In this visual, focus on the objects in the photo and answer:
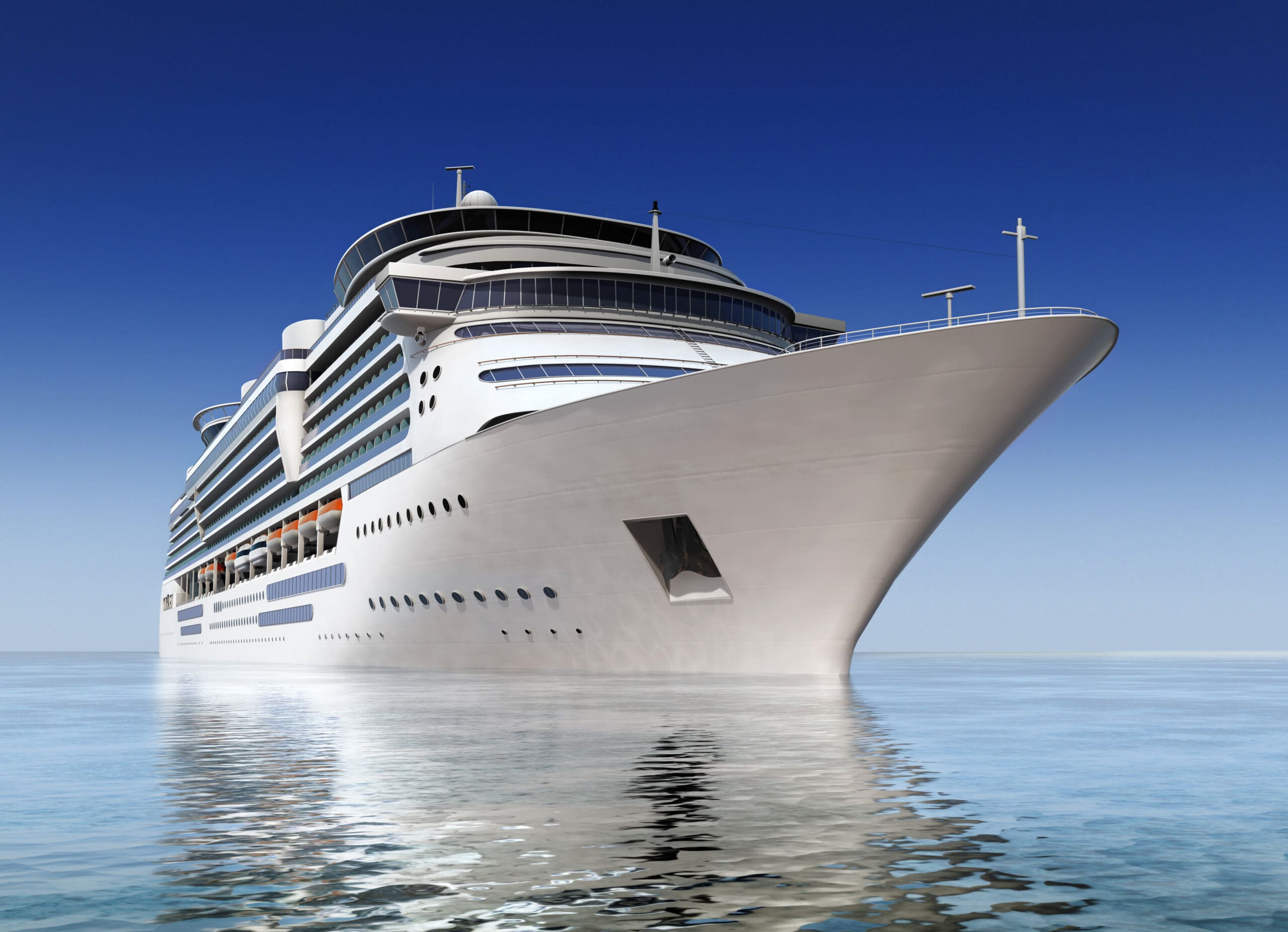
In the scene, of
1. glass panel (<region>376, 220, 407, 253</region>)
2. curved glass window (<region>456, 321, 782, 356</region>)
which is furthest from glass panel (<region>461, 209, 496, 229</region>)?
curved glass window (<region>456, 321, 782, 356</region>)

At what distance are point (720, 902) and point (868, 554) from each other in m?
16.4

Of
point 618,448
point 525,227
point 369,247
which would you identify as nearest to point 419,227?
point 369,247

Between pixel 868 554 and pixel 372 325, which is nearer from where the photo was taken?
pixel 868 554

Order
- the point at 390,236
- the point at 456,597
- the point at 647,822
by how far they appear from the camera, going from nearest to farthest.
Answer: the point at 647,822 < the point at 456,597 < the point at 390,236

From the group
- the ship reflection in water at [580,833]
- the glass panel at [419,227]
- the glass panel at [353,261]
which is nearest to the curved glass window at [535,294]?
the glass panel at [419,227]

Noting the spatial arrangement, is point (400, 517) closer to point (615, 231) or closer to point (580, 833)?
point (615, 231)

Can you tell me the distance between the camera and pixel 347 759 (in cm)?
→ 1023

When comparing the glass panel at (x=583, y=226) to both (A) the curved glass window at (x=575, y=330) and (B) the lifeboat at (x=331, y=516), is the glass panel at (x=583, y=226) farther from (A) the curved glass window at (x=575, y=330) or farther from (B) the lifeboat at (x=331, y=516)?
(B) the lifeboat at (x=331, y=516)

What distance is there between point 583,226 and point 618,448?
1789 centimetres

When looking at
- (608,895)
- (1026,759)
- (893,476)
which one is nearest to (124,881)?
(608,895)

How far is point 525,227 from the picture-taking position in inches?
1499

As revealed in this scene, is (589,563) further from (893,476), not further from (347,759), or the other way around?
(347,759)

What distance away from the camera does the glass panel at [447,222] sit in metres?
38.2

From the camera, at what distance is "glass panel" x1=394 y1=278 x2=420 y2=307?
30.4m
